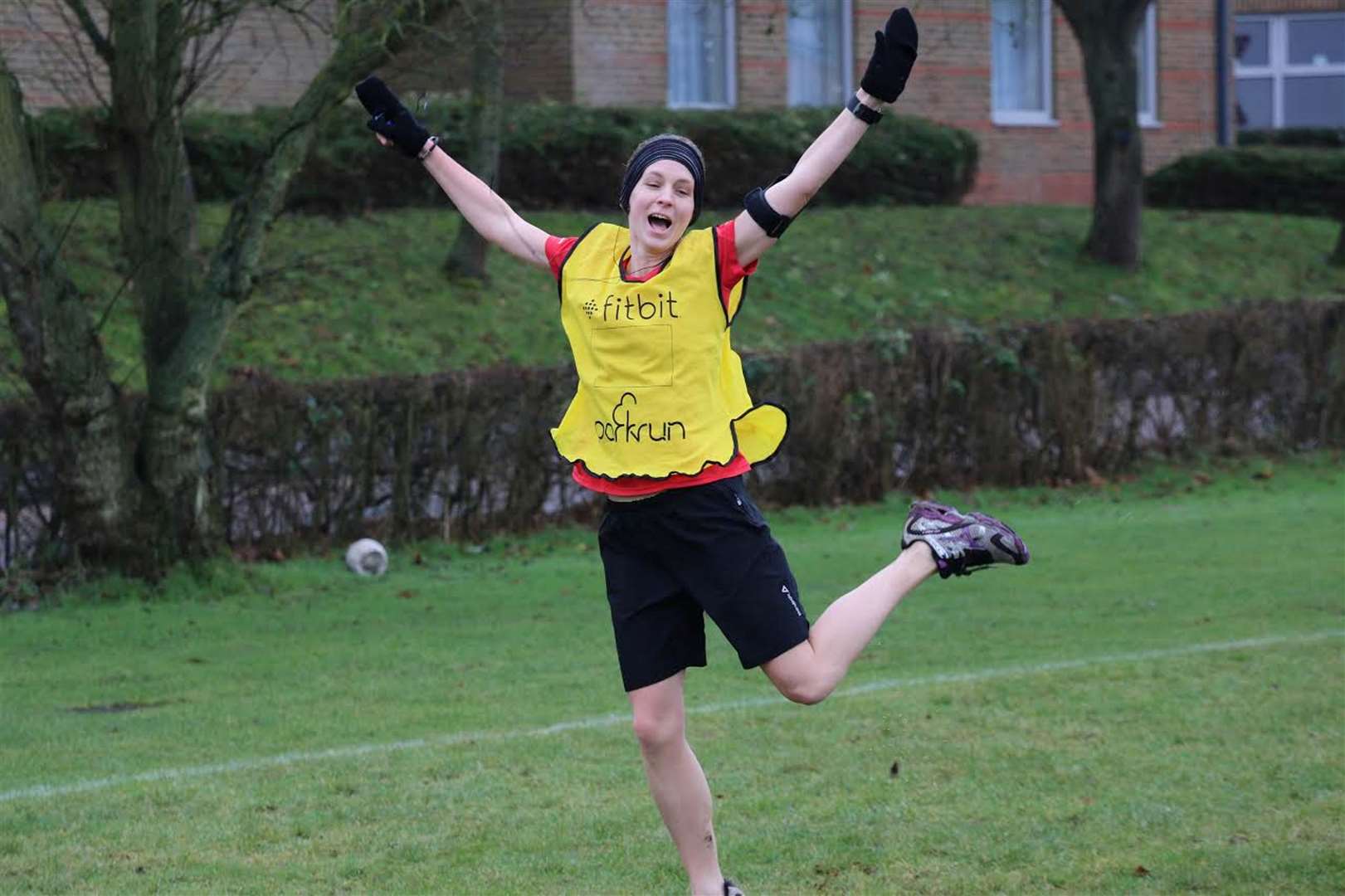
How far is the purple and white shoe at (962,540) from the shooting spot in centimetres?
526

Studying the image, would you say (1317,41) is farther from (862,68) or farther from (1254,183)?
(862,68)

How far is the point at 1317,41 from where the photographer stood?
43688 millimetres

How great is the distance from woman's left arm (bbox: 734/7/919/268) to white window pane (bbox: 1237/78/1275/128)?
41.5 m

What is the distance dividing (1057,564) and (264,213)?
576cm

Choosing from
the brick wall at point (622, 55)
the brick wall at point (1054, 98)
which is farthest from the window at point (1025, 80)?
the brick wall at point (622, 55)

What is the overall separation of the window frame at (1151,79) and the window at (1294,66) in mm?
14449

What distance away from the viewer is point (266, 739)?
760 cm

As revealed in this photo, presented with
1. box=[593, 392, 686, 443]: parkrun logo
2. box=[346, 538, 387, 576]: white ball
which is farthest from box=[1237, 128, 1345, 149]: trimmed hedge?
box=[593, 392, 686, 443]: parkrun logo

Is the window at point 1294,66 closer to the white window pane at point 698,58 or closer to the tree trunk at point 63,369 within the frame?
the white window pane at point 698,58

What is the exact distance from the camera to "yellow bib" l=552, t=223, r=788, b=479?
486 centimetres

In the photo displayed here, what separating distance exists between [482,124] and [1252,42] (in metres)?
31.3

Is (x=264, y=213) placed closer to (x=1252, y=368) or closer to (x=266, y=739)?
(x=266, y=739)

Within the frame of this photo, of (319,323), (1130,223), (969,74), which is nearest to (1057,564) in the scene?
(319,323)

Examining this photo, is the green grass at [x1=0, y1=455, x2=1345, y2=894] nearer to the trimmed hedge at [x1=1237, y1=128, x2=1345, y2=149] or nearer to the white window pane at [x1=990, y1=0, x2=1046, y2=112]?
the white window pane at [x1=990, y1=0, x2=1046, y2=112]
